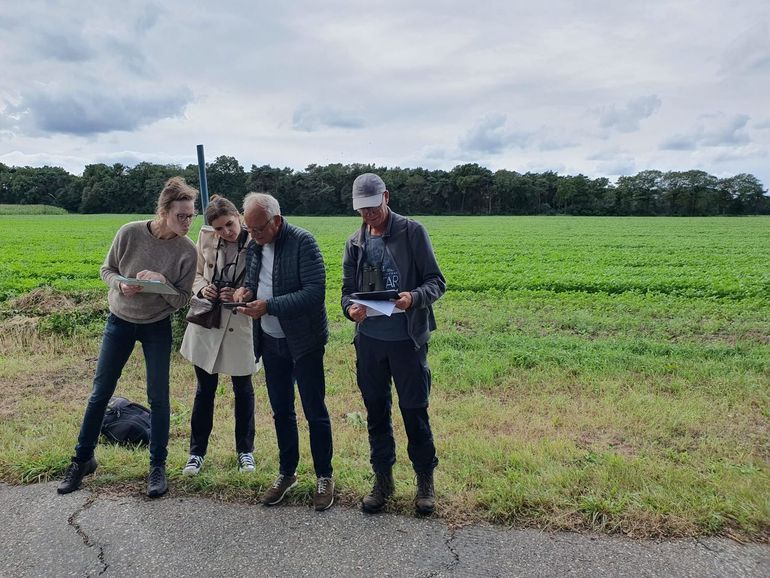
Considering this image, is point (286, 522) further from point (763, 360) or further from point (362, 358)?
point (763, 360)

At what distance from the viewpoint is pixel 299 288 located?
11.6 ft

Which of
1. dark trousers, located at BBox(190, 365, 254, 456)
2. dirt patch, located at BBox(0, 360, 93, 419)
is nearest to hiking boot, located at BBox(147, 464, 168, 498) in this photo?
dark trousers, located at BBox(190, 365, 254, 456)

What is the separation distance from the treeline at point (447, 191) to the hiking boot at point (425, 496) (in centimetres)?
6670

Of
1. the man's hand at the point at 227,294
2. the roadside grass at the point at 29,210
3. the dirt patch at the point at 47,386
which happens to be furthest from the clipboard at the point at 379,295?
the roadside grass at the point at 29,210

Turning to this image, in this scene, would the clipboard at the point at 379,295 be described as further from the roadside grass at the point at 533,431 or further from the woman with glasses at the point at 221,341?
the roadside grass at the point at 533,431

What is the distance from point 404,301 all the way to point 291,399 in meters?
1.12

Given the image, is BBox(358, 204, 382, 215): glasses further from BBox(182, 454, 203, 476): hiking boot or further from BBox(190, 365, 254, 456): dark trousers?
BBox(182, 454, 203, 476): hiking boot

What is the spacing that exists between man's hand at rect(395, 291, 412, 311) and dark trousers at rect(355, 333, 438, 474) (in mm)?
286

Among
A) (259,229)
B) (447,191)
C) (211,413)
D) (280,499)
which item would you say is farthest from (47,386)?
(447,191)

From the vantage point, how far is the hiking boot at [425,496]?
3326 mm

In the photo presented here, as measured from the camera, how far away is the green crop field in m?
3.39

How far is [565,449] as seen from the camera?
13.8 feet

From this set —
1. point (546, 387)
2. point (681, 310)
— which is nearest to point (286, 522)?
point (546, 387)

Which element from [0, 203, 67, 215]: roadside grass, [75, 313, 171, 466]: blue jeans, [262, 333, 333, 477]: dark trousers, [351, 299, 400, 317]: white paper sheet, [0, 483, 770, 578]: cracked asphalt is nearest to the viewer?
[0, 483, 770, 578]: cracked asphalt
